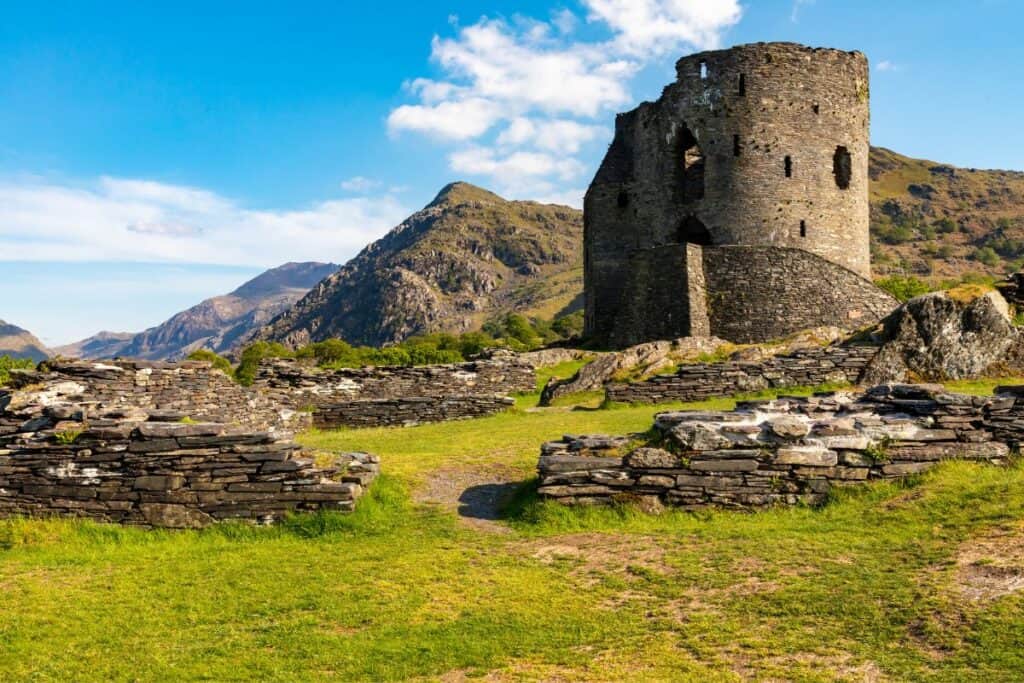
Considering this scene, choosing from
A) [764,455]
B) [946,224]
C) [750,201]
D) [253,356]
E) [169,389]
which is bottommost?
[764,455]

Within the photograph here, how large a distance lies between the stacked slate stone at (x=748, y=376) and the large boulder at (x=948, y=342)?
1.88ft

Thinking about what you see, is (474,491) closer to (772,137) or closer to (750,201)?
(750,201)

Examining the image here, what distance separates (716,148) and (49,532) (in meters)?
32.9

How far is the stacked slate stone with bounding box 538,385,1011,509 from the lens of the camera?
1020 centimetres

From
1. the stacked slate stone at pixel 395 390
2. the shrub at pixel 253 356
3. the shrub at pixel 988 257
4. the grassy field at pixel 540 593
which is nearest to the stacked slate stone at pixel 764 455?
the grassy field at pixel 540 593

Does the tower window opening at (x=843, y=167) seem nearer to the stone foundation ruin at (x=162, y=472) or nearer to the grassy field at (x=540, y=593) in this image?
the grassy field at (x=540, y=593)

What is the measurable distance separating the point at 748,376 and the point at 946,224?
161388mm

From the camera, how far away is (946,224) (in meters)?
159

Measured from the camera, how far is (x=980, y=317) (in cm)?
2075

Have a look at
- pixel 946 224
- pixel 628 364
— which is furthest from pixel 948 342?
pixel 946 224

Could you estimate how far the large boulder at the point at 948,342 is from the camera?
20500 mm

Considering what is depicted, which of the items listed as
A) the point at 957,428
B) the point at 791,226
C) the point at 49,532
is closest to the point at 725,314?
the point at 791,226

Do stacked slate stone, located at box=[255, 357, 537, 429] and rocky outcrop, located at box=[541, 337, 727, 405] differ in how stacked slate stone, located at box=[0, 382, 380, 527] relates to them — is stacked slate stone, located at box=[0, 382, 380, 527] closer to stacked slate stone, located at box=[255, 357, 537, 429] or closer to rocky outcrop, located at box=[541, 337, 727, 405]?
stacked slate stone, located at box=[255, 357, 537, 429]

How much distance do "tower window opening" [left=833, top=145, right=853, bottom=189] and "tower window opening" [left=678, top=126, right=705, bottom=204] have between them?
254 inches
